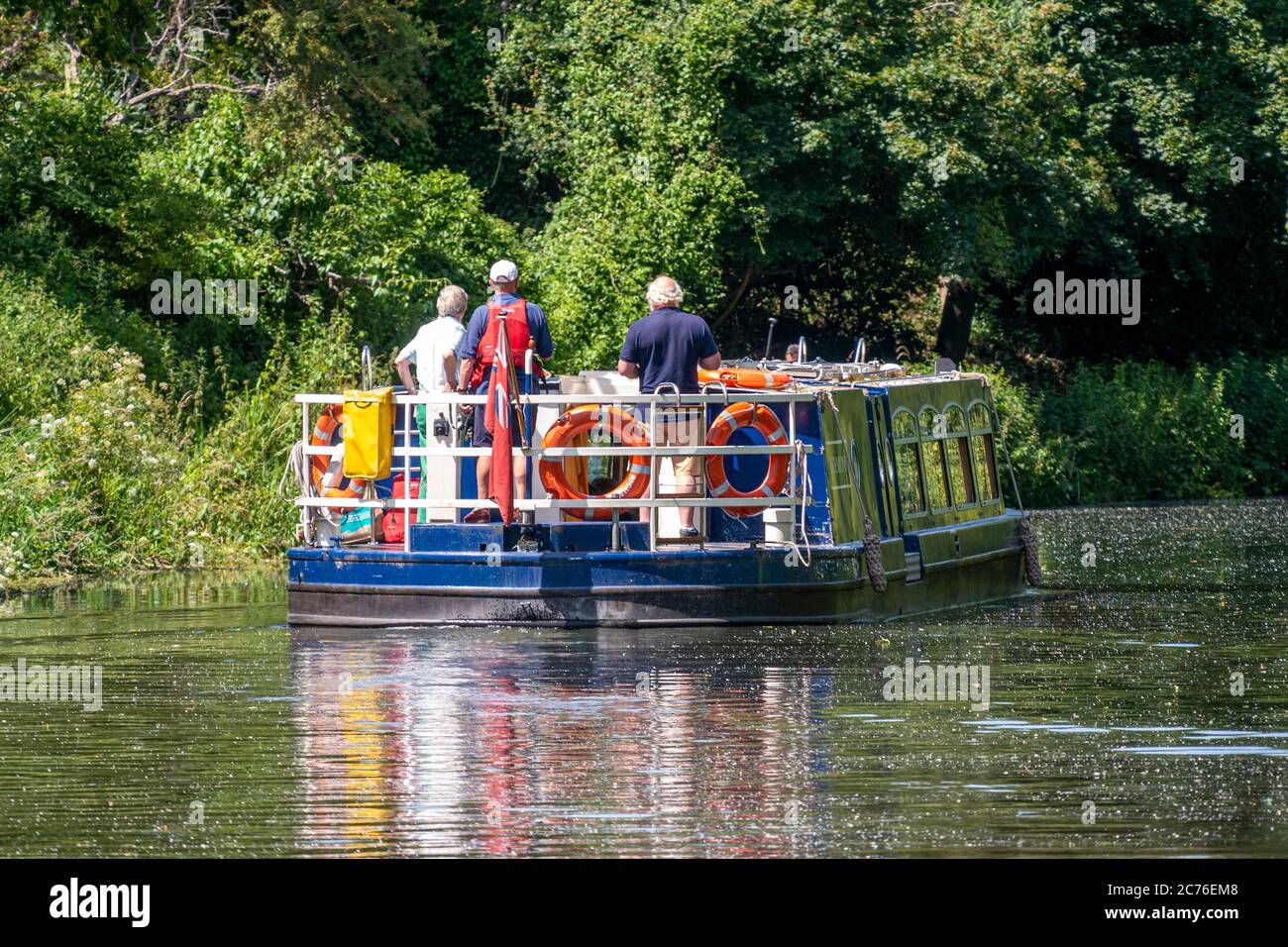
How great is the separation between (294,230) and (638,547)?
41.2ft

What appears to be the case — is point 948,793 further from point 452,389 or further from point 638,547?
point 452,389

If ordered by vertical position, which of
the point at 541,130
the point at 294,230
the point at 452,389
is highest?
the point at 541,130

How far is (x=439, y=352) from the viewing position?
1588cm

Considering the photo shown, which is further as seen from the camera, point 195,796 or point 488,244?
point 488,244

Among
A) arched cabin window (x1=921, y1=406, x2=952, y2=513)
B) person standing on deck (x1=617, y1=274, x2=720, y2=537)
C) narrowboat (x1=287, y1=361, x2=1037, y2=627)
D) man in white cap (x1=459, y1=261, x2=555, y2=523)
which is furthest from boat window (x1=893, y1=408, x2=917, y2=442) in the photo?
man in white cap (x1=459, y1=261, x2=555, y2=523)

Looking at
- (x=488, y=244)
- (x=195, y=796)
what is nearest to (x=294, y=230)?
(x=488, y=244)

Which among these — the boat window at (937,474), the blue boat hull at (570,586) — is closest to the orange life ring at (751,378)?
the blue boat hull at (570,586)

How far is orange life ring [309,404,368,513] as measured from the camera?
16375mm

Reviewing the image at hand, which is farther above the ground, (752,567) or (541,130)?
(541,130)

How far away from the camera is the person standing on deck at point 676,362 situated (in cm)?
1537

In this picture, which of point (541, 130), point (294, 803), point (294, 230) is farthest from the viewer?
point (541, 130)

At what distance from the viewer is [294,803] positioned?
8992 mm

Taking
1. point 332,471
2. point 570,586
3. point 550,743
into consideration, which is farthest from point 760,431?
point 550,743

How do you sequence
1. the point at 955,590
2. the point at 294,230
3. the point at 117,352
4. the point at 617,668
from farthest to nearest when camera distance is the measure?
the point at 294,230
the point at 117,352
the point at 955,590
the point at 617,668
